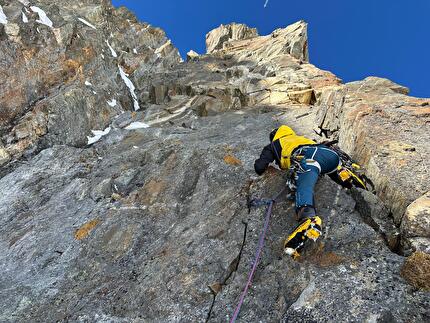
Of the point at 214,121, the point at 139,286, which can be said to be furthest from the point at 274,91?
the point at 139,286

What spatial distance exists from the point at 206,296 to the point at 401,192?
204 inches

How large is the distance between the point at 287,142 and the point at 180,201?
14.0ft

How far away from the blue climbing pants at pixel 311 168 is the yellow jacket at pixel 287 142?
14.5 inches

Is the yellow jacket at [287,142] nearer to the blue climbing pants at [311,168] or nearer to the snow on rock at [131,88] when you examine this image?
the blue climbing pants at [311,168]

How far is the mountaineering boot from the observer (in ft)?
24.5

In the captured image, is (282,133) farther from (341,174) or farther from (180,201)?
(180,201)

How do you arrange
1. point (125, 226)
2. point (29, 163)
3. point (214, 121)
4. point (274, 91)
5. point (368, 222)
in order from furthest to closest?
point (274, 91) → point (214, 121) → point (29, 163) → point (125, 226) → point (368, 222)

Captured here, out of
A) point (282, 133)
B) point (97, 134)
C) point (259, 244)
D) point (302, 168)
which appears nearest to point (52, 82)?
point (97, 134)

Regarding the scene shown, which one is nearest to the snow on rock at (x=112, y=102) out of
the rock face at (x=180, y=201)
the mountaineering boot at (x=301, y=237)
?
the rock face at (x=180, y=201)

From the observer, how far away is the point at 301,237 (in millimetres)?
7547

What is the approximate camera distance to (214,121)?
71.2ft

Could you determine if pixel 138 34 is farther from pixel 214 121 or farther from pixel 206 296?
pixel 206 296

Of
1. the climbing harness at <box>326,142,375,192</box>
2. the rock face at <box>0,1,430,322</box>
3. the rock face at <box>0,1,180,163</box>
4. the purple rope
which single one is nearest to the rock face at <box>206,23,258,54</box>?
the rock face at <box>0,1,180,163</box>

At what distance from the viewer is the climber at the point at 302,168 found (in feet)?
24.8
